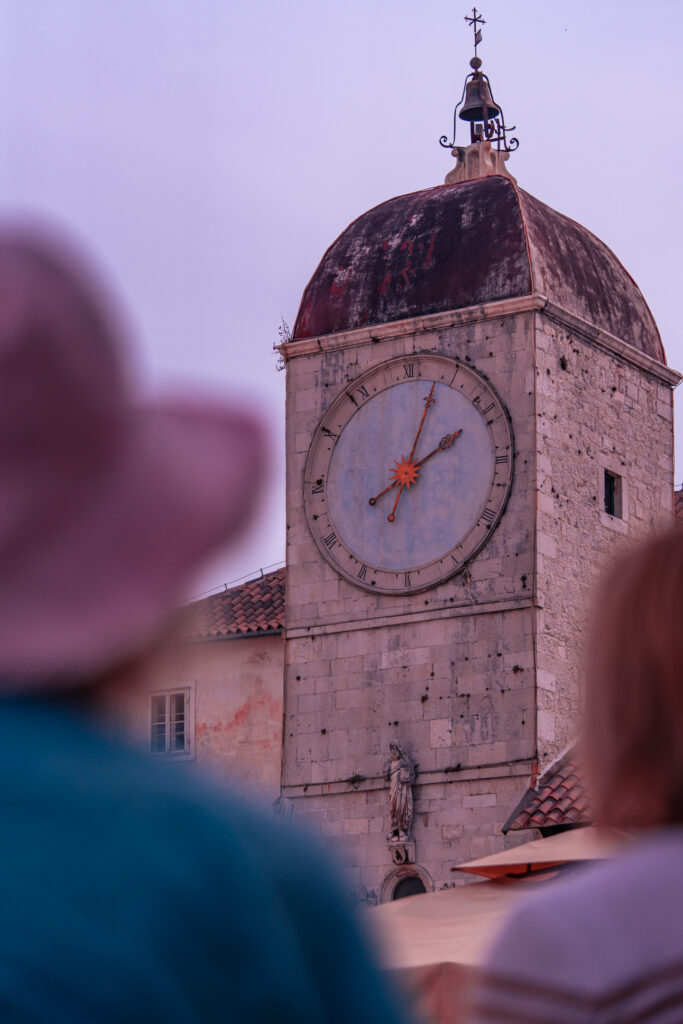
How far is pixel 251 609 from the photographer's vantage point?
90.6ft

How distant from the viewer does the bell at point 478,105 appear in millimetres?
26844

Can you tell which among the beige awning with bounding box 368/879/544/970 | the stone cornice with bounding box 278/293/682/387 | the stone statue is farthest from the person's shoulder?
the stone cornice with bounding box 278/293/682/387

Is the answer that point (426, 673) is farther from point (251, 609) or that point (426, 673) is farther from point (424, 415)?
point (251, 609)

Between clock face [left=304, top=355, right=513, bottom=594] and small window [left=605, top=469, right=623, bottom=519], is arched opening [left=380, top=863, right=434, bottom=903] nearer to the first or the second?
clock face [left=304, top=355, right=513, bottom=594]

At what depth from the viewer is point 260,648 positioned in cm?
2734

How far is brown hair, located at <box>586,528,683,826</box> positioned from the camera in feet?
7.20

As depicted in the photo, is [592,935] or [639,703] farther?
[639,703]

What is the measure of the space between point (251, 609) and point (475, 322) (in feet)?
20.4

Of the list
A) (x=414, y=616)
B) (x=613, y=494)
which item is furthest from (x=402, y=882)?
(x=613, y=494)

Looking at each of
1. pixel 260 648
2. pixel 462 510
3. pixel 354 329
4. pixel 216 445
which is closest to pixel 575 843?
pixel 216 445

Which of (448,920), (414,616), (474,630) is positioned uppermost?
(414,616)

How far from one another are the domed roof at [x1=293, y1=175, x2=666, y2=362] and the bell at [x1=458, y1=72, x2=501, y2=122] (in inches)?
97.5

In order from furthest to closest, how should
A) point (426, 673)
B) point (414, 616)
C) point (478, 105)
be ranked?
point (478, 105), point (414, 616), point (426, 673)

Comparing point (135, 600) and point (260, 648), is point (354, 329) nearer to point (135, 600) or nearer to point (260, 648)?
point (260, 648)
